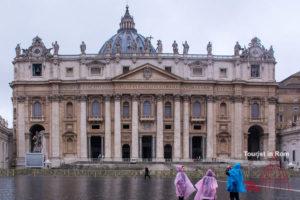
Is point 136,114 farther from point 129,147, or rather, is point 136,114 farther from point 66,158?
point 66,158

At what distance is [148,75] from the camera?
105 meters

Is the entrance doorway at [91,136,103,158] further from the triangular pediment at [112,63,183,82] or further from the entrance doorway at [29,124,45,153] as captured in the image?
the triangular pediment at [112,63,183,82]

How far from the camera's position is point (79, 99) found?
10550 centimetres

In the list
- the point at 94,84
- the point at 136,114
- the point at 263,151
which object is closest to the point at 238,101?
the point at 263,151

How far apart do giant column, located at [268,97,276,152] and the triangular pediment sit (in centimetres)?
1576

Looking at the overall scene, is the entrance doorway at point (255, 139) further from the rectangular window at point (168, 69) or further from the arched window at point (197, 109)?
the rectangular window at point (168, 69)

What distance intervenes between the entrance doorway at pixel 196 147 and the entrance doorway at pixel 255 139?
28.4ft

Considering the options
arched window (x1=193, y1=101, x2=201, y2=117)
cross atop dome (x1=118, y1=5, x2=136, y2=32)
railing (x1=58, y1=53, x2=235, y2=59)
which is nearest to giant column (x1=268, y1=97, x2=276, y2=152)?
railing (x1=58, y1=53, x2=235, y2=59)

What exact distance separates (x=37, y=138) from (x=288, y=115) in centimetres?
4544

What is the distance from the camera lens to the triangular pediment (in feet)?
341

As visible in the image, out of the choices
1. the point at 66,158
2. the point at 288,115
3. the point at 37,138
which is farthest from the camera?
the point at 288,115

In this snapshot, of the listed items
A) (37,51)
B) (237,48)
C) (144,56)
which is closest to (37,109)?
(37,51)

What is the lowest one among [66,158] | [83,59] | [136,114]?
[66,158]

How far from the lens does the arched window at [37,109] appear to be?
351 feet
